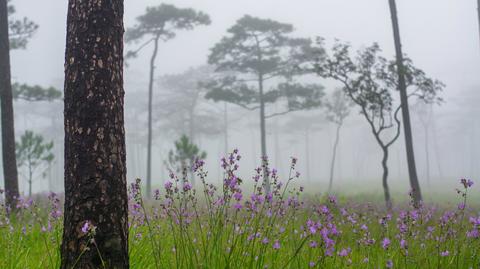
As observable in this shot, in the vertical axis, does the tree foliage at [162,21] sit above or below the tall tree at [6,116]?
above

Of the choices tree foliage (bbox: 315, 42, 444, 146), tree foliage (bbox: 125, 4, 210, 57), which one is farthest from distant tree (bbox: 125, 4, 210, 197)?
tree foliage (bbox: 315, 42, 444, 146)

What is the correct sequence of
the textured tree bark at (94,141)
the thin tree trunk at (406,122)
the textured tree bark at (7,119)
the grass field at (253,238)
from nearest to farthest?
the textured tree bark at (94,141)
the grass field at (253,238)
the textured tree bark at (7,119)
the thin tree trunk at (406,122)

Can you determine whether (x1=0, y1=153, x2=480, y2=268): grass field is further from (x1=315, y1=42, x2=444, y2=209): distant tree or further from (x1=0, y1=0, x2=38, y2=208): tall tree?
(x1=315, y1=42, x2=444, y2=209): distant tree

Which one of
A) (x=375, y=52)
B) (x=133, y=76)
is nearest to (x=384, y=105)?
(x=375, y=52)

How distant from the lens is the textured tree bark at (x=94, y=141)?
2.80 meters

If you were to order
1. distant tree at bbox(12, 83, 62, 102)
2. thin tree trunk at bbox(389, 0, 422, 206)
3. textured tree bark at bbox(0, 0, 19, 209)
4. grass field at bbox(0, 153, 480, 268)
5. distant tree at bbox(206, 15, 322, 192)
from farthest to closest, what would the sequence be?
→ distant tree at bbox(206, 15, 322, 192), distant tree at bbox(12, 83, 62, 102), thin tree trunk at bbox(389, 0, 422, 206), textured tree bark at bbox(0, 0, 19, 209), grass field at bbox(0, 153, 480, 268)

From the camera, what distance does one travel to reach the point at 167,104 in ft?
146

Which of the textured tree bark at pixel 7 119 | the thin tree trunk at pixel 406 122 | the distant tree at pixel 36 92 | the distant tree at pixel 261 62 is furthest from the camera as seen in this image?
the distant tree at pixel 261 62

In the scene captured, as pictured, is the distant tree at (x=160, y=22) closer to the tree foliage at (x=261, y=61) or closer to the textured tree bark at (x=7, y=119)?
the tree foliage at (x=261, y=61)

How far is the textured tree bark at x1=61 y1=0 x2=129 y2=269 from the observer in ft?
9.20

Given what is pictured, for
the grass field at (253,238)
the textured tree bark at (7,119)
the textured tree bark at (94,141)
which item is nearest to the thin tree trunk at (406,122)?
the grass field at (253,238)

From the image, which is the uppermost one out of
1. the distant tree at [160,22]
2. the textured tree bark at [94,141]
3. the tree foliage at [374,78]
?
the distant tree at [160,22]

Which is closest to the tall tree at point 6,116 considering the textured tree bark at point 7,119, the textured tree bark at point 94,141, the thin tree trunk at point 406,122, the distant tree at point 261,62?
the textured tree bark at point 7,119

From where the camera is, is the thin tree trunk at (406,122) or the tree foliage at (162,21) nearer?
the thin tree trunk at (406,122)
